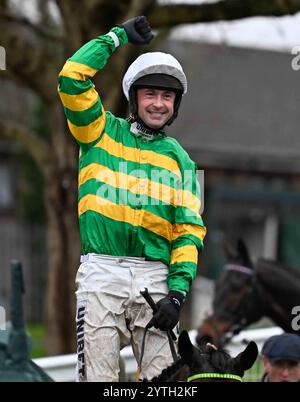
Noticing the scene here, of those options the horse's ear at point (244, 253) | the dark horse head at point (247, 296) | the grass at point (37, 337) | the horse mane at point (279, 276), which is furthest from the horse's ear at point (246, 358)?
the grass at point (37, 337)

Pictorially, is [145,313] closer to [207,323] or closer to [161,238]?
[161,238]

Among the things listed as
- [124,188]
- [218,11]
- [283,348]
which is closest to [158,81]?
[124,188]

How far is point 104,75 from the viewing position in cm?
815

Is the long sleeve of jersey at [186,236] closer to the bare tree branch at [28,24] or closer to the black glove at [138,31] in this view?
the black glove at [138,31]

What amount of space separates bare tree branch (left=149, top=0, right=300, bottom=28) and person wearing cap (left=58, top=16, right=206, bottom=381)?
4024 mm

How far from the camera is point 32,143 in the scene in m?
8.95

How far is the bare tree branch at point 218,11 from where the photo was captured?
23.4ft

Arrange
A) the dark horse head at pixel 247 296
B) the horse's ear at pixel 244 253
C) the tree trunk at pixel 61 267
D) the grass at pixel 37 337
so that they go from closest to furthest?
1. the dark horse head at pixel 247 296
2. the horse's ear at pixel 244 253
3. the tree trunk at pixel 61 267
4. the grass at pixel 37 337

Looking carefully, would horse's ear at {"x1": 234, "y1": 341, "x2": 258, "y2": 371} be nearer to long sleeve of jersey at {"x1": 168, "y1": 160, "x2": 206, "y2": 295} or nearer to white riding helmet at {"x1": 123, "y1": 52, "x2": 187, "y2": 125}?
long sleeve of jersey at {"x1": 168, "y1": 160, "x2": 206, "y2": 295}

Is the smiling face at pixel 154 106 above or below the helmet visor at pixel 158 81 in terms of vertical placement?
below

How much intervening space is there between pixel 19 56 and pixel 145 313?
18.6 feet

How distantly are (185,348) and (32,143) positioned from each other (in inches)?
246

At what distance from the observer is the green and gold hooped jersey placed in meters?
3.26

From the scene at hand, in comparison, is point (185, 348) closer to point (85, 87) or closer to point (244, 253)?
point (85, 87)
